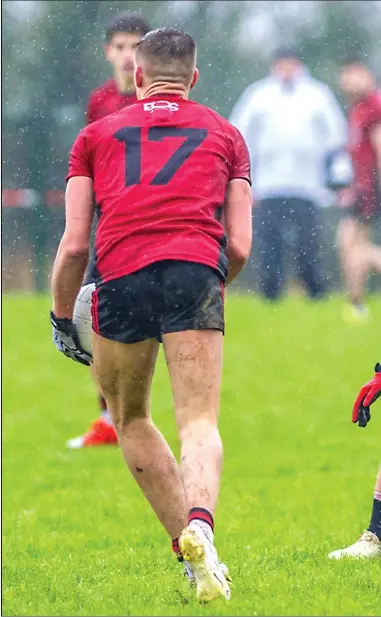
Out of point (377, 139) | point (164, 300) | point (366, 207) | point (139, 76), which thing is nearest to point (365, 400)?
point (164, 300)

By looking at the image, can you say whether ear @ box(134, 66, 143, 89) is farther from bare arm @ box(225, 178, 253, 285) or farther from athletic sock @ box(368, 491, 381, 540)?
athletic sock @ box(368, 491, 381, 540)

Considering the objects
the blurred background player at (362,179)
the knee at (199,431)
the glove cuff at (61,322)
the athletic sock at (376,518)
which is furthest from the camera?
the blurred background player at (362,179)

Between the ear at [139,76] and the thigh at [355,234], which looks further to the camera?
the thigh at [355,234]

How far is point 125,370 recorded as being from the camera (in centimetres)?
433

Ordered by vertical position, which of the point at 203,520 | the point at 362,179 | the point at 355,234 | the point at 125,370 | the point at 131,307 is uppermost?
the point at 362,179

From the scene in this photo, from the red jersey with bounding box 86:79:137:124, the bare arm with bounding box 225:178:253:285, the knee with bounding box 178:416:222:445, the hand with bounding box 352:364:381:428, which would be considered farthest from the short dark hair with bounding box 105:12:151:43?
the knee with bounding box 178:416:222:445

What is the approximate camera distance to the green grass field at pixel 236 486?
427cm

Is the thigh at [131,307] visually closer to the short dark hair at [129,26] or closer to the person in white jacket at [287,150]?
the short dark hair at [129,26]

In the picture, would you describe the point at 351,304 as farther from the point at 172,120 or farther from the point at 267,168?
the point at 172,120

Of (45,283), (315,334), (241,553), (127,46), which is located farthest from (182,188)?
(45,283)

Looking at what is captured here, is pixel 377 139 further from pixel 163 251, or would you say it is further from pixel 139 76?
pixel 163 251

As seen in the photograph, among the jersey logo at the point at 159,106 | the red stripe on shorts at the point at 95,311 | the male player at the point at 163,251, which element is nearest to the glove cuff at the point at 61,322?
the male player at the point at 163,251

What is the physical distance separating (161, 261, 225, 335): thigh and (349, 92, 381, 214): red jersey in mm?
9599

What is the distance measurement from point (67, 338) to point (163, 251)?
22.9 inches
